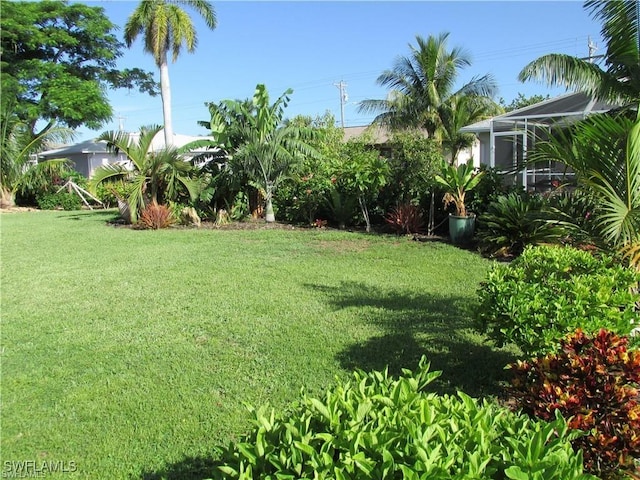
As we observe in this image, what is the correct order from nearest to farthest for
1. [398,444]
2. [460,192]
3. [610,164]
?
[398,444]
[610,164]
[460,192]

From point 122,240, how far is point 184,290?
611 cm

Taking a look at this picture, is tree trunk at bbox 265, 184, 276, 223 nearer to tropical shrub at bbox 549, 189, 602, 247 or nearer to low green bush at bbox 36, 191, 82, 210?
tropical shrub at bbox 549, 189, 602, 247

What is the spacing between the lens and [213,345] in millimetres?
5113

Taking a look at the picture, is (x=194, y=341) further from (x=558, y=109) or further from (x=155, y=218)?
(x=558, y=109)

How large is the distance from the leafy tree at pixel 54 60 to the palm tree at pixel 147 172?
1318 cm

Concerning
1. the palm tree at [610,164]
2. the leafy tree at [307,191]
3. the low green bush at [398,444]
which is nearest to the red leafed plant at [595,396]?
the low green bush at [398,444]

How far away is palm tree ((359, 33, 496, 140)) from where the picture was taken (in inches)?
976

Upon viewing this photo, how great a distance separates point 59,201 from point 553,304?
24708 millimetres

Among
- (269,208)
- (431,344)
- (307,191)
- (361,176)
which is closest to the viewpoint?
(431,344)

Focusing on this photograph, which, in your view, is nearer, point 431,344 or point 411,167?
point 431,344

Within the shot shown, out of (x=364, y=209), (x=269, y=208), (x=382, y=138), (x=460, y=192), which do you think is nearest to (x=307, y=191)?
→ (x=269, y=208)

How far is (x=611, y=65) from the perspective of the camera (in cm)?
725

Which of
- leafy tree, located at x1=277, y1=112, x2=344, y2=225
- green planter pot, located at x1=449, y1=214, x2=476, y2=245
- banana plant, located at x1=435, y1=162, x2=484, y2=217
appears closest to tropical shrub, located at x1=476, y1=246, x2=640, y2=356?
green planter pot, located at x1=449, y1=214, x2=476, y2=245

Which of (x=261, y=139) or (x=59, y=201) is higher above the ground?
(x=261, y=139)
